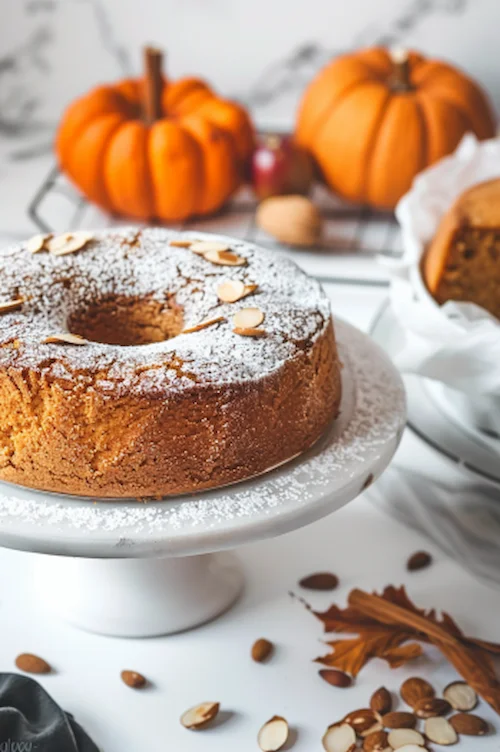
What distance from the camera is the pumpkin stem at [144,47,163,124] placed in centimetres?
206

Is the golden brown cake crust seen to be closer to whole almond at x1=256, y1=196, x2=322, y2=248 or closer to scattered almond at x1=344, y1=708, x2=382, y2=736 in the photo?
scattered almond at x1=344, y1=708, x2=382, y2=736

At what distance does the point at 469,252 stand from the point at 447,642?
67 cm

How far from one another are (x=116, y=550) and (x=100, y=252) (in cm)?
41

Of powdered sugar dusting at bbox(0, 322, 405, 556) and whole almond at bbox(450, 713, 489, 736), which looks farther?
whole almond at bbox(450, 713, 489, 736)

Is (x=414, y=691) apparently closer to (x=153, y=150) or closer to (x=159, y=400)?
(x=159, y=400)

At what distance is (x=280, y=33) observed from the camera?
2.42m

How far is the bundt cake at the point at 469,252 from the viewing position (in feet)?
5.18

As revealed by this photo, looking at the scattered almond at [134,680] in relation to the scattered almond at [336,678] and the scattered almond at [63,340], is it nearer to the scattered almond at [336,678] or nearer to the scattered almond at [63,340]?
the scattered almond at [336,678]

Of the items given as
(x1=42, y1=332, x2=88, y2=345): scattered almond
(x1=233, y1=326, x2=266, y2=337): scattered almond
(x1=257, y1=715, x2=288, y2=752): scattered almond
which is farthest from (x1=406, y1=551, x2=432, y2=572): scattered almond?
(x1=42, y1=332, x2=88, y2=345): scattered almond

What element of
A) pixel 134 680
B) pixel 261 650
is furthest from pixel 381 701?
pixel 134 680

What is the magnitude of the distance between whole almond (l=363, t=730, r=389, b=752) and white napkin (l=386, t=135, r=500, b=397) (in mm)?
487

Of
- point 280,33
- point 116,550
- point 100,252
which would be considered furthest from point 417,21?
point 116,550

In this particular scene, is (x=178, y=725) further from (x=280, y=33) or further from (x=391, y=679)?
(x=280, y=33)

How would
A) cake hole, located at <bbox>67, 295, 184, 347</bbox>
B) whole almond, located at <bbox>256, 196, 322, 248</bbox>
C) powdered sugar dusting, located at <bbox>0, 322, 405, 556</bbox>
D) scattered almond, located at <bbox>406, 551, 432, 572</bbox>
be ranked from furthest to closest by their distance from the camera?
1. whole almond, located at <bbox>256, 196, 322, 248</bbox>
2. scattered almond, located at <bbox>406, 551, 432, 572</bbox>
3. cake hole, located at <bbox>67, 295, 184, 347</bbox>
4. powdered sugar dusting, located at <bbox>0, 322, 405, 556</bbox>
